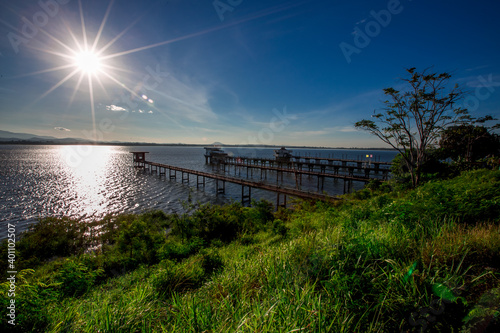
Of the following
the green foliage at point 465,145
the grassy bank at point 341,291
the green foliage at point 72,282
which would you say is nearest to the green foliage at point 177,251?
the green foliage at point 72,282

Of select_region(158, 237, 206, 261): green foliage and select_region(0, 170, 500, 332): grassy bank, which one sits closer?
select_region(0, 170, 500, 332): grassy bank

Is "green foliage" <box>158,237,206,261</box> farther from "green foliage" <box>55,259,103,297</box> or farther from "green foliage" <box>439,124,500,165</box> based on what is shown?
"green foliage" <box>439,124,500,165</box>

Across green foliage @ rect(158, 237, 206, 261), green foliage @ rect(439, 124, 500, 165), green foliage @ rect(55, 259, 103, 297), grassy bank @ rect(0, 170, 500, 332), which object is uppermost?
green foliage @ rect(439, 124, 500, 165)

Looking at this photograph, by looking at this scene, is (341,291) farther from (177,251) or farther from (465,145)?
(465,145)

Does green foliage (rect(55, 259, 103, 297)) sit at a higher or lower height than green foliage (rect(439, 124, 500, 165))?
lower

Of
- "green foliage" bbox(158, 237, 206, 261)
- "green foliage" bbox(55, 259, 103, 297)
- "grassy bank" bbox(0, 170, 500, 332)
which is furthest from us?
"green foliage" bbox(158, 237, 206, 261)

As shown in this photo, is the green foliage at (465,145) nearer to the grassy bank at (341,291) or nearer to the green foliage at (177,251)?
the grassy bank at (341,291)

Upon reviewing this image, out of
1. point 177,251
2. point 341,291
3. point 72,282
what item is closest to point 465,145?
point 341,291

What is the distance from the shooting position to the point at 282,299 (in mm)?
2145

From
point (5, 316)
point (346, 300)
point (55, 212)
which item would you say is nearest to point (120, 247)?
point (5, 316)

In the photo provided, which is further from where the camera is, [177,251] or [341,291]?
[177,251]

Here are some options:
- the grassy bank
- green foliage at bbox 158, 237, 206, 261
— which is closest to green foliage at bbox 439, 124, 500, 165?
the grassy bank

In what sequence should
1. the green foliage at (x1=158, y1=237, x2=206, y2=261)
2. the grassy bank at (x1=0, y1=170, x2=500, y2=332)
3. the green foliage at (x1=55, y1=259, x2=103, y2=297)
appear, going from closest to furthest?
the grassy bank at (x1=0, y1=170, x2=500, y2=332) → the green foliage at (x1=55, y1=259, x2=103, y2=297) → the green foliage at (x1=158, y1=237, x2=206, y2=261)

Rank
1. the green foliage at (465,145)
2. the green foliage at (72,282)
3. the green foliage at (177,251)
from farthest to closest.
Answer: the green foliage at (465,145) < the green foliage at (177,251) < the green foliage at (72,282)
